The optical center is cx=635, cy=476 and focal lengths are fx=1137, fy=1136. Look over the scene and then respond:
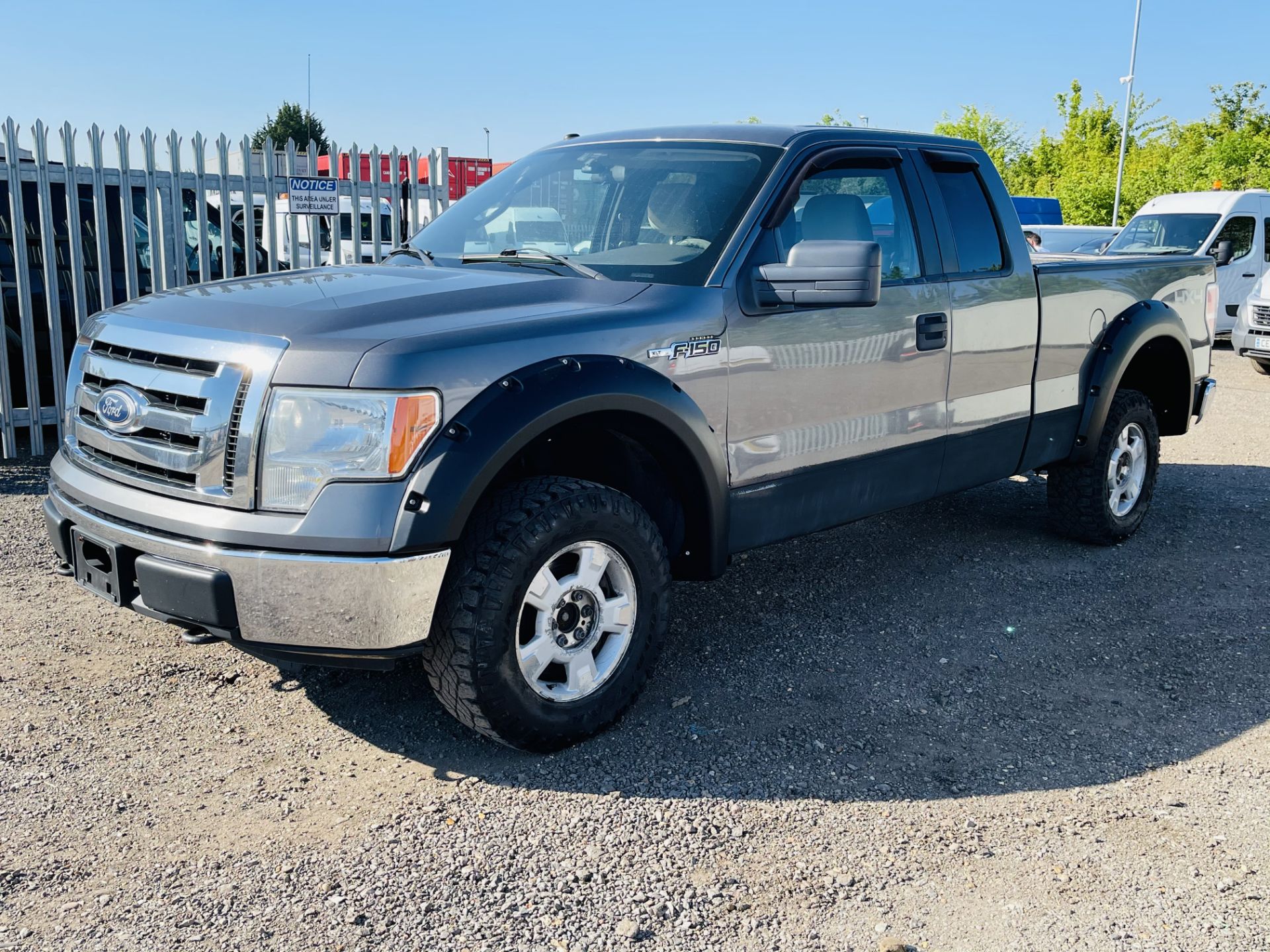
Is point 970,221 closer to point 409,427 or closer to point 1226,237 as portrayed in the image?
point 409,427

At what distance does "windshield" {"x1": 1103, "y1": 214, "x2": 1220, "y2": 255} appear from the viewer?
1577cm

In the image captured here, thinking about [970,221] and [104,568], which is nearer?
[104,568]

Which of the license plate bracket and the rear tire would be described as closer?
the license plate bracket

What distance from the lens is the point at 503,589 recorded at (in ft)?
Answer: 10.6

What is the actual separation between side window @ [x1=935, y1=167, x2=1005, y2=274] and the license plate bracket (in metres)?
3.45

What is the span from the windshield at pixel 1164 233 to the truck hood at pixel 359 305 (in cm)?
1376

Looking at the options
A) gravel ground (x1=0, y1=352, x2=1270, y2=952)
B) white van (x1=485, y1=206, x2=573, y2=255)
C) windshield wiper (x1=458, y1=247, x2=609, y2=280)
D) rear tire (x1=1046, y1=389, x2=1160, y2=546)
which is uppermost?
white van (x1=485, y1=206, x2=573, y2=255)

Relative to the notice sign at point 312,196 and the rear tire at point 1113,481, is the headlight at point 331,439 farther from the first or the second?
Answer: the notice sign at point 312,196

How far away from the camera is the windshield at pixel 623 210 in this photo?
4.01 metres

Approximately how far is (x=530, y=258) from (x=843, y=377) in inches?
48.7

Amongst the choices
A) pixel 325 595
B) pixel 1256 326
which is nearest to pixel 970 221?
pixel 325 595

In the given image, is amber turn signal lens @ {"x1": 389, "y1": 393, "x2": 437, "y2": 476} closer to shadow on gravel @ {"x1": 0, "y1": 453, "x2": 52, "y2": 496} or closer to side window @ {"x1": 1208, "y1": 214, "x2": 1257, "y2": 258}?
shadow on gravel @ {"x1": 0, "y1": 453, "x2": 52, "y2": 496}

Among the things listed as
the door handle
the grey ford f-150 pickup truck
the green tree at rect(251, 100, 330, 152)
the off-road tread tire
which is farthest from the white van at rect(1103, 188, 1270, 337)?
the green tree at rect(251, 100, 330, 152)

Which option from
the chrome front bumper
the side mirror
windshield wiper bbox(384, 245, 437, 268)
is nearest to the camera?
the chrome front bumper
